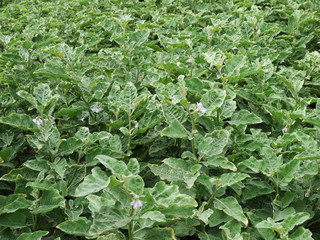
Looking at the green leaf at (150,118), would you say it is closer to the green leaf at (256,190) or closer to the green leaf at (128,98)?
the green leaf at (128,98)

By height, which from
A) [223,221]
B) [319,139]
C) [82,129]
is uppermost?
[82,129]

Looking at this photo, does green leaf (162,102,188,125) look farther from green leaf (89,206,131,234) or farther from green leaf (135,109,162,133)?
green leaf (89,206,131,234)

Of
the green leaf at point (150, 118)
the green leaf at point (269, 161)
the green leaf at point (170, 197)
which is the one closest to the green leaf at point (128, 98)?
the green leaf at point (150, 118)

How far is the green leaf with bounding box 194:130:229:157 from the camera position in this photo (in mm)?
1765

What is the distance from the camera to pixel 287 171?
67.2 inches

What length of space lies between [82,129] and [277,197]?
111cm

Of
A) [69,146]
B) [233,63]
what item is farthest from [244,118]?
[69,146]

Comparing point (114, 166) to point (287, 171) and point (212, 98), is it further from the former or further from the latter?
point (287, 171)

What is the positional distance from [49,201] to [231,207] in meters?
0.89

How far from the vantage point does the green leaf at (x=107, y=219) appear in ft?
→ 4.79

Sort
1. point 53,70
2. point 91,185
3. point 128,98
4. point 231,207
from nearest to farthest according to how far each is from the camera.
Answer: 1. point 91,185
2. point 231,207
3. point 128,98
4. point 53,70

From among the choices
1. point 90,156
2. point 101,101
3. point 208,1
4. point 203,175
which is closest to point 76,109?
point 101,101

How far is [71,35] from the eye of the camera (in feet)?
12.7

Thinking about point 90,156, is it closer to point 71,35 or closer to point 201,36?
point 201,36
